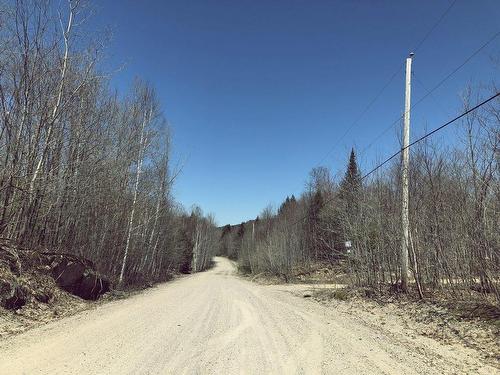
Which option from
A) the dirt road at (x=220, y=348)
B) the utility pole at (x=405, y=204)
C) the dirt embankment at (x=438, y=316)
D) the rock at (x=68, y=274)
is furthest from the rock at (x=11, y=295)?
the utility pole at (x=405, y=204)

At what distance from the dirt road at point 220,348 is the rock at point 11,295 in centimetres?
140

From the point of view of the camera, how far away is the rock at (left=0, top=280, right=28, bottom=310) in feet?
30.4

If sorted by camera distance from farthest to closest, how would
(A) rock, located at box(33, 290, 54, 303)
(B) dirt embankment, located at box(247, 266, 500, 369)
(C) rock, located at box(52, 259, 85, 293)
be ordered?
(C) rock, located at box(52, 259, 85, 293)
(A) rock, located at box(33, 290, 54, 303)
(B) dirt embankment, located at box(247, 266, 500, 369)

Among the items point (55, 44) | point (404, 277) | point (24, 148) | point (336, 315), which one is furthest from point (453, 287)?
point (55, 44)

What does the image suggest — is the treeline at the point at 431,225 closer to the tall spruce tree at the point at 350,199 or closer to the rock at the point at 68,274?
the tall spruce tree at the point at 350,199

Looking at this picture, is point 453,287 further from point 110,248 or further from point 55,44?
point 110,248

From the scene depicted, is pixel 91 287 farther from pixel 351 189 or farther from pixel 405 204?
pixel 405 204

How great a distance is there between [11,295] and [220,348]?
19.9ft

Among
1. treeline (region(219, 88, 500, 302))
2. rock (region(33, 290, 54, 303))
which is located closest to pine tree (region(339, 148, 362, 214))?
treeline (region(219, 88, 500, 302))

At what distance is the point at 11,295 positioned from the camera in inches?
373

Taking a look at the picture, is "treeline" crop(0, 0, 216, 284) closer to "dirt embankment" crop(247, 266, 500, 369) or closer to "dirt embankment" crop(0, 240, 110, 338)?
"dirt embankment" crop(0, 240, 110, 338)

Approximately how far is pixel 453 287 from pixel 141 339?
8.93 metres

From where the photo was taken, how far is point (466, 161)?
36.6 feet

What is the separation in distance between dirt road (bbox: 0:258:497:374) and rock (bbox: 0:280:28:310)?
1.40 meters
